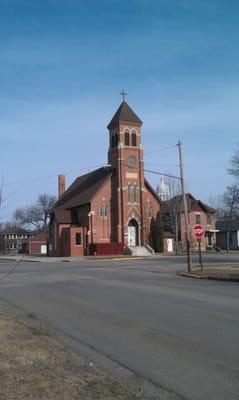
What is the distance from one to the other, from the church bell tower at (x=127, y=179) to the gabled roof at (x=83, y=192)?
83.9 inches

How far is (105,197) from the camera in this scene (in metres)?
66.1

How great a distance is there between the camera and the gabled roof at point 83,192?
221ft

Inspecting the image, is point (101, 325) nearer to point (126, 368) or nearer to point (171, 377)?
point (126, 368)

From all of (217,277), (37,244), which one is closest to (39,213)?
(37,244)

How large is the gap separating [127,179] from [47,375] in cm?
6042

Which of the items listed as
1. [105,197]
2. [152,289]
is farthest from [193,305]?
[105,197]

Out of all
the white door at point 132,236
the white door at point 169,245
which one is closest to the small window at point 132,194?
the white door at point 132,236

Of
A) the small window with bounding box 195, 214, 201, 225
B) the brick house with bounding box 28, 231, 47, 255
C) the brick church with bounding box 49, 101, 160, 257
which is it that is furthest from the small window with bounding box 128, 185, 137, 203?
the brick house with bounding box 28, 231, 47, 255

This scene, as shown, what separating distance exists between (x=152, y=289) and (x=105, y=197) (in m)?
47.4

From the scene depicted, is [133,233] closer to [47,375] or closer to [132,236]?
[132,236]

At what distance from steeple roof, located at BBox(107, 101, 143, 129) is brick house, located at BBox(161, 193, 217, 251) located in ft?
42.9

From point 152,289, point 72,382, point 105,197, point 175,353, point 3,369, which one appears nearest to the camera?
point 72,382

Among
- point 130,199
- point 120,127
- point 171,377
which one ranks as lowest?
point 171,377

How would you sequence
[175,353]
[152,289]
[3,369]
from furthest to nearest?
[152,289]
[175,353]
[3,369]
